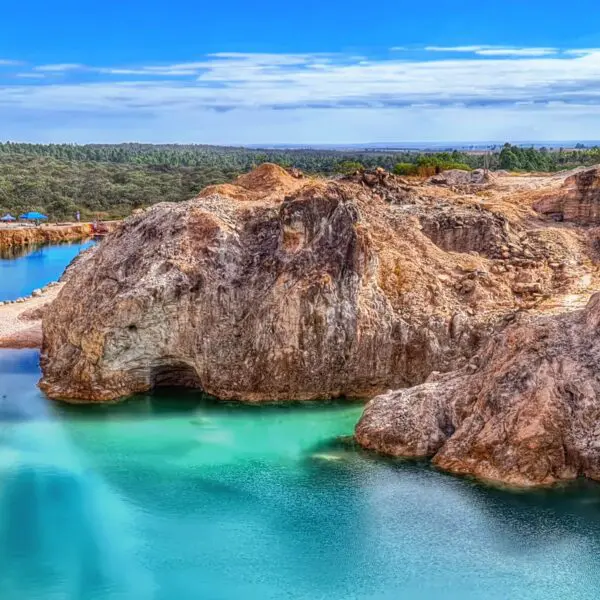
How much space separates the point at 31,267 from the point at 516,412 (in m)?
51.8

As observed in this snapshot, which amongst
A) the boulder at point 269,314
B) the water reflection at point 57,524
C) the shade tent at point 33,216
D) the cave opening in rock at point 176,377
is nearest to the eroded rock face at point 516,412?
the boulder at point 269,314

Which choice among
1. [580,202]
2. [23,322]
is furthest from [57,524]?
[580,202]

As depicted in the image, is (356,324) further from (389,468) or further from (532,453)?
(532,453)

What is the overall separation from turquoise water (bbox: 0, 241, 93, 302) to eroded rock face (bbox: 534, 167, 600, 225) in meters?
31.8

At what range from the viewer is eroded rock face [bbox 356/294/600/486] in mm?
22969

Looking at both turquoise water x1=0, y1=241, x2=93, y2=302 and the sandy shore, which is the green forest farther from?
the sandy shore

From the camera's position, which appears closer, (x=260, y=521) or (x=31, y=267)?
(x=260, y=521)

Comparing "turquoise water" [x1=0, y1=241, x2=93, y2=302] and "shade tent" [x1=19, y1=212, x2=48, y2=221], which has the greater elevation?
"shade tent" [x1=19, y1=212, x2=48, y2=221]

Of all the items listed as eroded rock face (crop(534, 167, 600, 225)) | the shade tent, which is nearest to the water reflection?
eroded rock face (crop(534, 167, 600, 225))

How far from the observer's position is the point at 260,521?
2162cm

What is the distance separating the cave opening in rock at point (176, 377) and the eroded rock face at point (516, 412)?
8.14 m

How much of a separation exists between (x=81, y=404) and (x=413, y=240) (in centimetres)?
1360

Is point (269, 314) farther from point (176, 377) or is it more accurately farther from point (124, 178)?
point (124, 178)

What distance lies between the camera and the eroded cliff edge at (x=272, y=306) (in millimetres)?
30156
